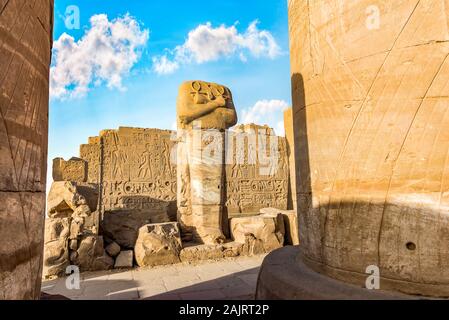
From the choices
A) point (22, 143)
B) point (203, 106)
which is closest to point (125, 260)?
point (203, 106)

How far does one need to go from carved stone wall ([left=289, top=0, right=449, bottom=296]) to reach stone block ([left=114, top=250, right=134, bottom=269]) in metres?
4.64

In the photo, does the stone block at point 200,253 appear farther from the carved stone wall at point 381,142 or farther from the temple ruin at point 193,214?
the carved stone wall at point 381,142

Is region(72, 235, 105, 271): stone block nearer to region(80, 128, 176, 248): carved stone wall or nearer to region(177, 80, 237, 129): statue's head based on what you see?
region(177, 80, 237, 129): statue's head

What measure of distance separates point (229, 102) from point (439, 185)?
6.33m

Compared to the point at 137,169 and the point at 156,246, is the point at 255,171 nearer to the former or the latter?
the point at 137,169

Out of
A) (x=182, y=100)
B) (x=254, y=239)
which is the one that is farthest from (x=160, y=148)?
(x=254, y=239)

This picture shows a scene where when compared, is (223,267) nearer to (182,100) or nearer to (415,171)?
(182,100)

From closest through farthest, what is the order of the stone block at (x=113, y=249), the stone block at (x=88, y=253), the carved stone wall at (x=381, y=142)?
the carved stone wall at (x=381, y=142)
the stone block at (x=88, y=253)
the stone block at (x=113, y=249)

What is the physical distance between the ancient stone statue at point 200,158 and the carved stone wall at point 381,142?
5.13 metres

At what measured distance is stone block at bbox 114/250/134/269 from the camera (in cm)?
552

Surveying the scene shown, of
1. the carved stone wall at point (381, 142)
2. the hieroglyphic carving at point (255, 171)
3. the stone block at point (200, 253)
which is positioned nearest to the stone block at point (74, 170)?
the hieroglyphic carving at point (255, 171)

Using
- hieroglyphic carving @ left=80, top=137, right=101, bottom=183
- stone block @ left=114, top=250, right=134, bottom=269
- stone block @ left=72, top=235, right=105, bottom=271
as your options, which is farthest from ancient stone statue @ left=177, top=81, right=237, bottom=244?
hieroglyphic carving @ left=80, top=137, right=101, bottom=183

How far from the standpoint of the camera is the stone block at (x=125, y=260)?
5.52 meters
